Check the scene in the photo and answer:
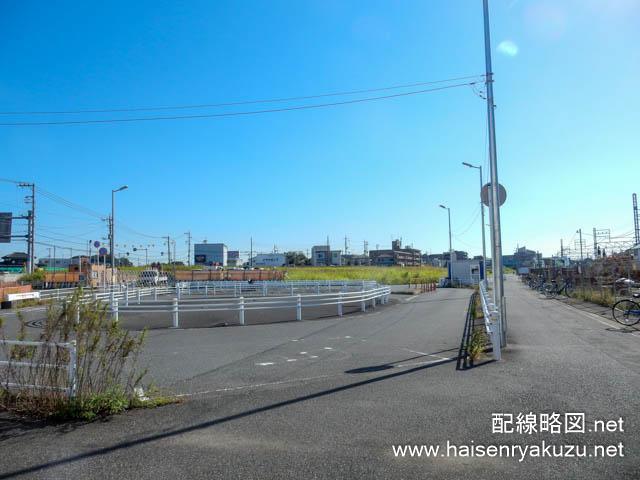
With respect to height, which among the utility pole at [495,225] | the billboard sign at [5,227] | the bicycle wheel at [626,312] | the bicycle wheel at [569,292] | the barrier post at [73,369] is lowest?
the bicycle wheel at [569,292]

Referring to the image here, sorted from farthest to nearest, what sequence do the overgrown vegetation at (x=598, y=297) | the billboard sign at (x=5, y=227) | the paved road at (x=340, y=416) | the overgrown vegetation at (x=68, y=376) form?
the billboard sign at (x=5, y=227)
the overgrown vegetation at (x=598, y=297)
the overgrown vegetation at (x=68, y=376)
the paved road at (x=340, y=416)

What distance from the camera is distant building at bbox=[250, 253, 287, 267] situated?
11450 centimetres

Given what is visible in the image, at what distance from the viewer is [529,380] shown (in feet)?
22.0

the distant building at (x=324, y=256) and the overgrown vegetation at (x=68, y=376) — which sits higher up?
the distant building at (x=324, y=256)

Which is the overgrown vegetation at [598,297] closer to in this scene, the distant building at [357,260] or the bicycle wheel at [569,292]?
the bicycle wheel at [569,292]

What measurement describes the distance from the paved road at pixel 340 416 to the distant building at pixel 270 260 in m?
105

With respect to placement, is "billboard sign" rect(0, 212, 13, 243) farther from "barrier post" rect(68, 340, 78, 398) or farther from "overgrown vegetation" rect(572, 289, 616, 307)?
"overgrown vegetation" rect(572, 289, 616, 307)

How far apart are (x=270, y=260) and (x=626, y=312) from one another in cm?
10566

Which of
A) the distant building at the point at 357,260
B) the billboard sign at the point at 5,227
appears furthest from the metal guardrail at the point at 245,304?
the distant building at the point at 357,260

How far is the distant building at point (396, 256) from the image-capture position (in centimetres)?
15388

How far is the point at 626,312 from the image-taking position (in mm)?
12828

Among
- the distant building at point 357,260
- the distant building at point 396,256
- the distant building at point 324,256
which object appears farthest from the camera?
the distant building at point 357,260

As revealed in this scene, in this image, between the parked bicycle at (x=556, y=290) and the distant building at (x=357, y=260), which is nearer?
the parked bicycle at (x=556, y=290)

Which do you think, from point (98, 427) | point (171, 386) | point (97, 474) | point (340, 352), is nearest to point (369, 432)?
point (97, 474)
